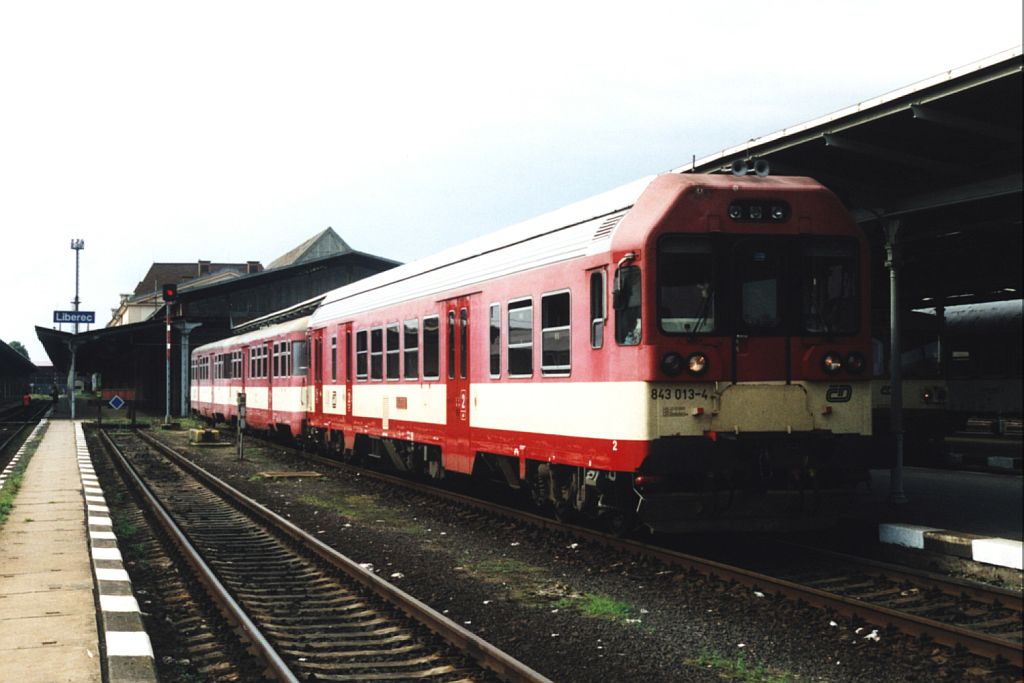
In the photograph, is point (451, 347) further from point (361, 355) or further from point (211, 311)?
point (211, 311)

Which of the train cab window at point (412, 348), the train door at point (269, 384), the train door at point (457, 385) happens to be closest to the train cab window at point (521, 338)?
the train door at point (457, 385)

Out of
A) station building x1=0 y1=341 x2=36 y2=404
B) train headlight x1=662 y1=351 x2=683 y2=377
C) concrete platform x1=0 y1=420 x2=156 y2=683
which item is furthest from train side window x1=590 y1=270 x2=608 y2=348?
station building x1=0 y1=341 x2=36 y2=404

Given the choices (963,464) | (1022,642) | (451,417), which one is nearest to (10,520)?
(451,417)

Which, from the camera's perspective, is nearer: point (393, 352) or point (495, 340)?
point (495, 340)

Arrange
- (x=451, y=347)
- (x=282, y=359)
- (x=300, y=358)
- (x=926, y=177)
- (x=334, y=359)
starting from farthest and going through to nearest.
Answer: (x=282, y=359) < (x=300, y=358) < (x=334, y=359) < (x=451, y=347) < (x=926, y=177)

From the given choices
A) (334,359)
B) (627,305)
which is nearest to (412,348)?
(334,359)

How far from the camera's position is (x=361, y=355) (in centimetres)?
1833

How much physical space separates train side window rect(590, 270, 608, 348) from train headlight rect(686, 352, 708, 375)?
0.92 meters

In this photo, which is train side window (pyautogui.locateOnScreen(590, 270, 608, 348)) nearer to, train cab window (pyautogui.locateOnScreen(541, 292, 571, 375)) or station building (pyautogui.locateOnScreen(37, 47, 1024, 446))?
train cab window (pyautogui.locateOnScreen(541, 292, 571, 375))

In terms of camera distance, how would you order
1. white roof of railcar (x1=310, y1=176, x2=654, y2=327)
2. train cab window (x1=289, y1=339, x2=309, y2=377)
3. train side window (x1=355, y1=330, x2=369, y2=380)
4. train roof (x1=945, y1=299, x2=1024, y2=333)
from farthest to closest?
train roof (x1=945, y1=299, x2=1024, y2=333), train cab window (x1=289, y1=339, x2=309, y2=377), train side window (x1=355, y1=330, x2=369, y2=380), white roof of railcar (x1=310, y1=176, x2=654, y2=327)

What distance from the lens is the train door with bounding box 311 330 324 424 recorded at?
69.7 ft

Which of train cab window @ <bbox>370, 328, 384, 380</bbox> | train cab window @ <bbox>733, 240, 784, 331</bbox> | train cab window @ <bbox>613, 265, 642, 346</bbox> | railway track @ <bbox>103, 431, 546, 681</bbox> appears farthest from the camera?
train cab window @ <bbox>370, 328, 384, 380</bbox>

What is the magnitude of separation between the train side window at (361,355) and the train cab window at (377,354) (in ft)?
1.12

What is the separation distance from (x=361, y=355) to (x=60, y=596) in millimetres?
10613
